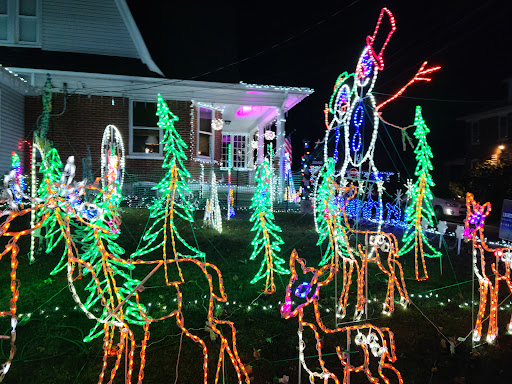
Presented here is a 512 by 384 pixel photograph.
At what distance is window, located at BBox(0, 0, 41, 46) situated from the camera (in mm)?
12305

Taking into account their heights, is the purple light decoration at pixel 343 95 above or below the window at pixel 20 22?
below

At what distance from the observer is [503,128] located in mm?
23594

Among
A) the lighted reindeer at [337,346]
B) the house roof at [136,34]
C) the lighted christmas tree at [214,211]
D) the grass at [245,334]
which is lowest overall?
the grass at [245,334]

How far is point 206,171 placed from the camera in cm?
1401

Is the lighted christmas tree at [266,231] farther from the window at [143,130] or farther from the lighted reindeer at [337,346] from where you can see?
the window at [143,130]

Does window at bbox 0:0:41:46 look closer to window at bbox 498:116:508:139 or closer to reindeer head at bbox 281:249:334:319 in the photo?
reindeer head at bbox 281:249:334:319

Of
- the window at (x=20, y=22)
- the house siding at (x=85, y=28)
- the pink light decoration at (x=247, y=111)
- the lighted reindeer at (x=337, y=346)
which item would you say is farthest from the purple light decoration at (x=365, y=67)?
the window at (x=20, y=22)

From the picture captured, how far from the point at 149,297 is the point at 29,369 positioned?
5.37ft

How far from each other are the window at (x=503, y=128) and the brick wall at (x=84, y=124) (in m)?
22.6

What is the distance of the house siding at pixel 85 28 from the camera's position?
12.6 meters

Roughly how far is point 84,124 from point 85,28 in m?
3.66

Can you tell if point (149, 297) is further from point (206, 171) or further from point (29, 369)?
point (206, 171)

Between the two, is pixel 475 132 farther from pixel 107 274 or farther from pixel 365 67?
pixel 107 274

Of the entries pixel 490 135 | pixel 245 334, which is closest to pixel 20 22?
pixel 245 334
